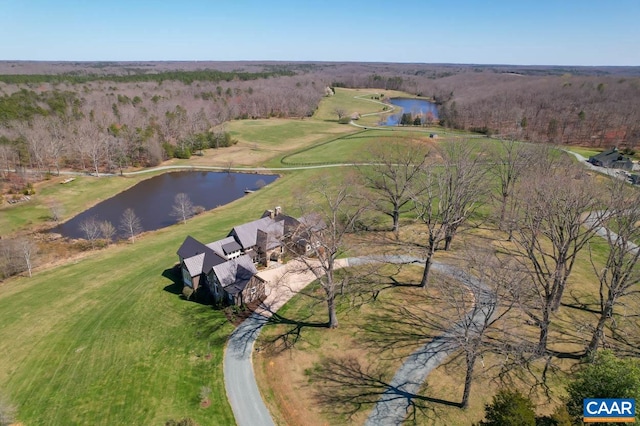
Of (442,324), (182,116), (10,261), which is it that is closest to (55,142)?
(182,116)

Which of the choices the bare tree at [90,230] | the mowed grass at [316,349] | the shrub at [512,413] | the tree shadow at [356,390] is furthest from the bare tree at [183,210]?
the shrub at [512,413]

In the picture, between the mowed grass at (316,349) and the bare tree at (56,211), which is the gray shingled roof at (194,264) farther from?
the bare tree at (56,211)

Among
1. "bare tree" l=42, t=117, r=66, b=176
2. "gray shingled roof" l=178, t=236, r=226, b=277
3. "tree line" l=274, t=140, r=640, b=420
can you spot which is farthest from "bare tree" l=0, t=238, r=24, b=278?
"bare tree" l=42, t=117, r=66, b=176

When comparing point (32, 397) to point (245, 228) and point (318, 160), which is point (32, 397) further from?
point (318, 160)

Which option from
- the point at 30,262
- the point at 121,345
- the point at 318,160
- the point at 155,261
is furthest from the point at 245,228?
the point at 318,160

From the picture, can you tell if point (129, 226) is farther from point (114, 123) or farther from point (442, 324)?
point (114, 123)

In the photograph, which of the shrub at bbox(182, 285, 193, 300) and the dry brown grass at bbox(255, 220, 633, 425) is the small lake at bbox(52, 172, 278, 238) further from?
the dry brown grass at bbox(255, 220, 633, 425)
